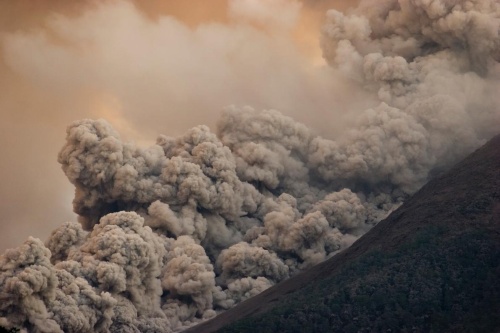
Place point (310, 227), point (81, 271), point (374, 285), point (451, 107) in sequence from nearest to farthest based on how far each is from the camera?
1. point (374, 285)
2. point (81, 271)
3. point (310, 227)
4. point (451, 107)

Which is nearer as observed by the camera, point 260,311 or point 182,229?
point 260,311

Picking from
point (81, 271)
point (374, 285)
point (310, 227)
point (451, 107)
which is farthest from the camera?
point (451, 107)

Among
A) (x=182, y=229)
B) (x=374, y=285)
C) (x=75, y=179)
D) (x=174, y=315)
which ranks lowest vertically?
(x=374, y=285)

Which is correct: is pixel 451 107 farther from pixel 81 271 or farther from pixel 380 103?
pixel 81 271

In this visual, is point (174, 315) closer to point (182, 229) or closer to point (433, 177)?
point (182, 229)

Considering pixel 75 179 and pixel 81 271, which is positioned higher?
pixel 75 179

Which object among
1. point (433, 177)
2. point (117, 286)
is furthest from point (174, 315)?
point (433, 177)

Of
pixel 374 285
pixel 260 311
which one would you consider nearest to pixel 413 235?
pixel 374 285
